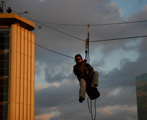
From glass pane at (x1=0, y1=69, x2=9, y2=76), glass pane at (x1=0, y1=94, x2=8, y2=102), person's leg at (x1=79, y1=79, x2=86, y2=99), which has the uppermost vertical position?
glass pane at (x1=0, y1=69, x2=9, y2=76)

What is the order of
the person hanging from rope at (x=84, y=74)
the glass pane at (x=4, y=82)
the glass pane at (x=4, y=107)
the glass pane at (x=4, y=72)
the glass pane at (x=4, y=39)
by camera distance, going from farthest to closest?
the glass pane at (x=4, y=39) < the glass pane at (x=4, y=72) < the glass pane at (x=4, y=82) < the glass pane at (x=4, y=107) < the person hanging from rope at (x=84, y=74)

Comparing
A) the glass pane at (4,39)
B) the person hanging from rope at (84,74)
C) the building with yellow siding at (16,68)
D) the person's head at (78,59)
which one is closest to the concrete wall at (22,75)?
the building with yellow siding at (16,68)

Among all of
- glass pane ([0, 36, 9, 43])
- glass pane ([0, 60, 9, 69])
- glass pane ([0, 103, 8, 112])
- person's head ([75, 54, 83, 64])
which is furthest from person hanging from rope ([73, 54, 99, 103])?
glass pane ([0, 36, 9, 43])

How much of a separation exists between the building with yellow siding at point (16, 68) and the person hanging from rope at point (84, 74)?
52261 mm

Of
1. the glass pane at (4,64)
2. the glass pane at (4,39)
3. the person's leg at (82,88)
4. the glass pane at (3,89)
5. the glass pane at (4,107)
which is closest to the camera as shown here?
the person's leg at (82,88)

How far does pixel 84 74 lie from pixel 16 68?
55.2 metres

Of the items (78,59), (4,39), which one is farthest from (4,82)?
(78,59)

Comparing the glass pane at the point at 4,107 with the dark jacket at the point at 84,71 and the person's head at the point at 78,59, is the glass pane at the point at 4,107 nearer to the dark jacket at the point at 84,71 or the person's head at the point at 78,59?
the dark jacket at the point at 84,71

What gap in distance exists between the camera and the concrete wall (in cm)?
7362

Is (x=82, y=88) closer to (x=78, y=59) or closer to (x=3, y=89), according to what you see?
(x=78, y=59)

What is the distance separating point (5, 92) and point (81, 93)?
53.9m

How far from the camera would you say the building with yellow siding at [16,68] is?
7288 centimetres

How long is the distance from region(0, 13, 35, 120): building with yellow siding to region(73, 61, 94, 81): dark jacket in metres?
52.3

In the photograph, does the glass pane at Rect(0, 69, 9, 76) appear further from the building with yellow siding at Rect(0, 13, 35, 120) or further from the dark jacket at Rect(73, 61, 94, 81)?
the dark jacket at Rect(73, 61, 94, 81)
